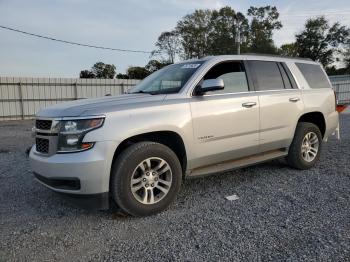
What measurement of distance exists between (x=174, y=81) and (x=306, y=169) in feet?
9.30

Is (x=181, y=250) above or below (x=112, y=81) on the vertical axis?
below

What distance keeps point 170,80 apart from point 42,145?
185 centimetres

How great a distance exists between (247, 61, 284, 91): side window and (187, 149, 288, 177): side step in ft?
3.28

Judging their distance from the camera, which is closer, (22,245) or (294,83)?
(22,245)

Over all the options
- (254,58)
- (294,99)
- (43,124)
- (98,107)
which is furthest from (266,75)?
(43,124)

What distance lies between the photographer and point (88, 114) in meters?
3.34

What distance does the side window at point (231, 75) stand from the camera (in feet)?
14.5

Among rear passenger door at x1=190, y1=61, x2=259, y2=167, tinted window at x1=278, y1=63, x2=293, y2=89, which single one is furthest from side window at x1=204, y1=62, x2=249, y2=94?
tinted window at x1=278, y1=63, x2=293, y2=89

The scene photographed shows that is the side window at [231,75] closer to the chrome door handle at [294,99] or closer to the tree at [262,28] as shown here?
the chrome door handle at [294,99]

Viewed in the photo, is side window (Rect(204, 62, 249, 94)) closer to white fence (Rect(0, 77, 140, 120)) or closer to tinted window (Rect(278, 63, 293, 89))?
tinted window (Rect(278, 63, 293, 89))

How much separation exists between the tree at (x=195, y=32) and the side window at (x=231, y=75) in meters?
52.9

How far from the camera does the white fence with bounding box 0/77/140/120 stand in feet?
60.8

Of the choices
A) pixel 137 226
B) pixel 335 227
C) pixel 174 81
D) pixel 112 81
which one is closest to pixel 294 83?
pixel 174 81

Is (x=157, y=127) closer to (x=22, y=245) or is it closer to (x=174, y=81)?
(x=174, y=81)
